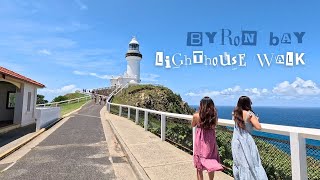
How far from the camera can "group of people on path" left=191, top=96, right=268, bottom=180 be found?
13.4 ft

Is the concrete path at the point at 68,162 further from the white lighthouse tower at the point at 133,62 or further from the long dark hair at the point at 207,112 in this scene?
the white lighthouse tower at the point at 133,62

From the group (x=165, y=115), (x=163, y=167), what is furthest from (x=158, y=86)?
(x=163, y=167)

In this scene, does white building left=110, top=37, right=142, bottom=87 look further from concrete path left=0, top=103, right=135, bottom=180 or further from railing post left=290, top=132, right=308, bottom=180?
railing post left=290, top=132, right=308, bottom=180

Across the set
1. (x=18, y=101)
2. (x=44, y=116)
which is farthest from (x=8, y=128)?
(x=18, y=101)

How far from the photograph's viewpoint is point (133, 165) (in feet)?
22.5

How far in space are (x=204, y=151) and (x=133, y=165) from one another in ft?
8.81

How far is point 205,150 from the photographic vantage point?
4.75 meters

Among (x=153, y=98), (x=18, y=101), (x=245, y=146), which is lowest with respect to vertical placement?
(x=245, y=146)

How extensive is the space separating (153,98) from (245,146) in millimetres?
43975

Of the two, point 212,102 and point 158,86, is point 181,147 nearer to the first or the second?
point 212,102

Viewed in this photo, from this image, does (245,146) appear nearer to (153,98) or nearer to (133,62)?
(153,98)

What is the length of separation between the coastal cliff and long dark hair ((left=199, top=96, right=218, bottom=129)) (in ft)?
123

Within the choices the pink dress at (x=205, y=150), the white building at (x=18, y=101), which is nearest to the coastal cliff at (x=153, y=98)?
the white building at (x=18, y=101)

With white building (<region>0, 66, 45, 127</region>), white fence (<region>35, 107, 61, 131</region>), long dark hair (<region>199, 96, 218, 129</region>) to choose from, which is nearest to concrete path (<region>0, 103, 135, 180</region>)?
long dark hair (<region>199, 96, 218, 129</region>)
